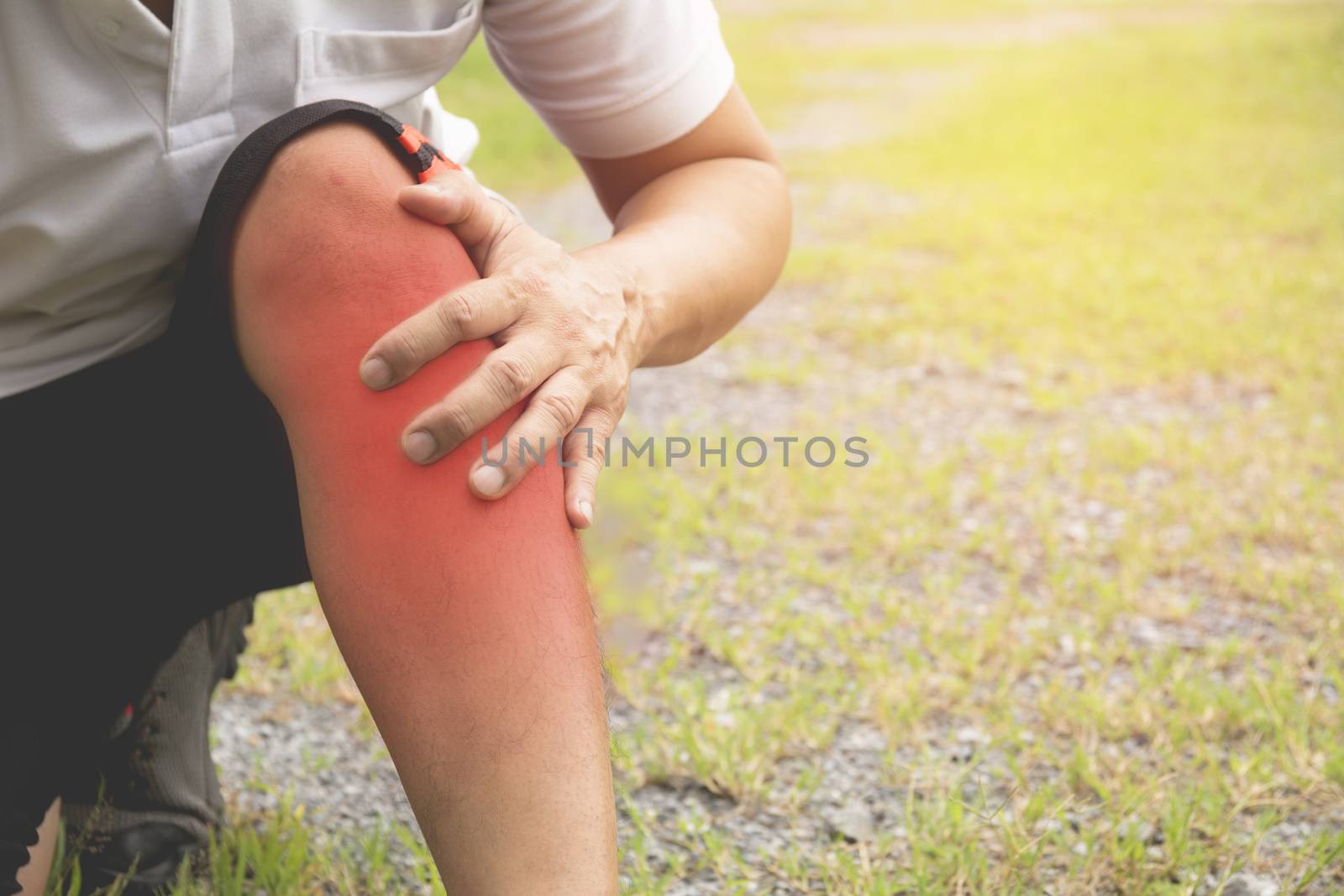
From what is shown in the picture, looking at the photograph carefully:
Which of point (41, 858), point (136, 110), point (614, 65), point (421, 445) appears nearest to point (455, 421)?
point (421, 445)

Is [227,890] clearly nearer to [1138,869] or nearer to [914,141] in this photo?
[1138,869]

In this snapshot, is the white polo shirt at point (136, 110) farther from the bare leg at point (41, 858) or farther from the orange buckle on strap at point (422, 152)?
the bare leg at point (41, 858)

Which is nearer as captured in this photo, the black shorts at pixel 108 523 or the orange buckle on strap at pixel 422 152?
the orange buckle on strap at pixel 422 152

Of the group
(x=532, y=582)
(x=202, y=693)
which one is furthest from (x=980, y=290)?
(x=532, y=582)

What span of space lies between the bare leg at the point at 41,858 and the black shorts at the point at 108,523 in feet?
0.54

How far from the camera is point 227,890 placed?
4.36 ft

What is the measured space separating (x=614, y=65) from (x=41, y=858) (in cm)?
105

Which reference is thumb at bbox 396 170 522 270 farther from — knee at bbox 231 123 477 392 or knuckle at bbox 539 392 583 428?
knuckle at bbox 539 392 583 428

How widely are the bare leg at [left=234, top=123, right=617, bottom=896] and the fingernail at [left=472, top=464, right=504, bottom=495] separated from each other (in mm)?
12

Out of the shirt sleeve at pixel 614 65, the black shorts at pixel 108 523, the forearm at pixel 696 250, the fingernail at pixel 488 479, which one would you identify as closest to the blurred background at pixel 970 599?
the black shorts at pixel 108 523

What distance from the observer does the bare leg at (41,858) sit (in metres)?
1.22

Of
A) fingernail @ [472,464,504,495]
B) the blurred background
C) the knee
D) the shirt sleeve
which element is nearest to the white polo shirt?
the shirt sleeve

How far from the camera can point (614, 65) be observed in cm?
127

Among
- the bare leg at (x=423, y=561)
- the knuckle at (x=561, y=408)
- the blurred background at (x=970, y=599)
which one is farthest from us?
the blurred background at (x=970, y=599)
